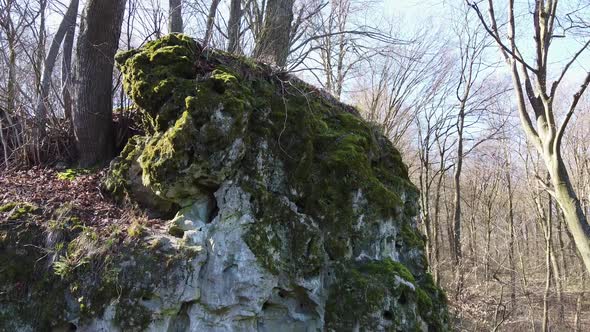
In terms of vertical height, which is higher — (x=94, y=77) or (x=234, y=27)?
(x=234, y=27)

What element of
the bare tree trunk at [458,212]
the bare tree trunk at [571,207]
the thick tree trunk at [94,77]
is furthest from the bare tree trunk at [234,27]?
the bare tree trunk at [458,212]

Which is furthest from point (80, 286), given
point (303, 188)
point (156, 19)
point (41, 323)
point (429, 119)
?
point (429, 119)

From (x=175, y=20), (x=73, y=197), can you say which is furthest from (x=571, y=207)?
(x=175, y=20)

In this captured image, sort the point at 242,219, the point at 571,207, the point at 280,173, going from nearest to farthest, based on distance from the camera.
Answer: the point at 242,219, the point at 571,207, the point at 280,173

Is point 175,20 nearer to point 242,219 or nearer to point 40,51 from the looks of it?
point 40,51

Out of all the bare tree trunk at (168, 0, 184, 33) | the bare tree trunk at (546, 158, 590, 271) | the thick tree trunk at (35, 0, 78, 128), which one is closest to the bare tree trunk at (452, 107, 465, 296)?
the bare tree trunk at (546, 158, 590, 271)

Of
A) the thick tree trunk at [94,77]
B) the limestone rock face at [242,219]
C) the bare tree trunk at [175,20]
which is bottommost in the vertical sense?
the limestone rock face at [242,219]

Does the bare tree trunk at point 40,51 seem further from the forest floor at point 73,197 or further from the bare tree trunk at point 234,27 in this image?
the bare tree trunk at point 234,27

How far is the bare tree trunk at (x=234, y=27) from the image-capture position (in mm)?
6575

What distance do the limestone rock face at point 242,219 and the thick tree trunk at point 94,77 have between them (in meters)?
0.80

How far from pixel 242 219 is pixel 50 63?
6.53 meters

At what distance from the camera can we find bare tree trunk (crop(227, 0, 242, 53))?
6575 millimetres

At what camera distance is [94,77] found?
16.3 feet

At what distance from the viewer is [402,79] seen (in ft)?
46.5
